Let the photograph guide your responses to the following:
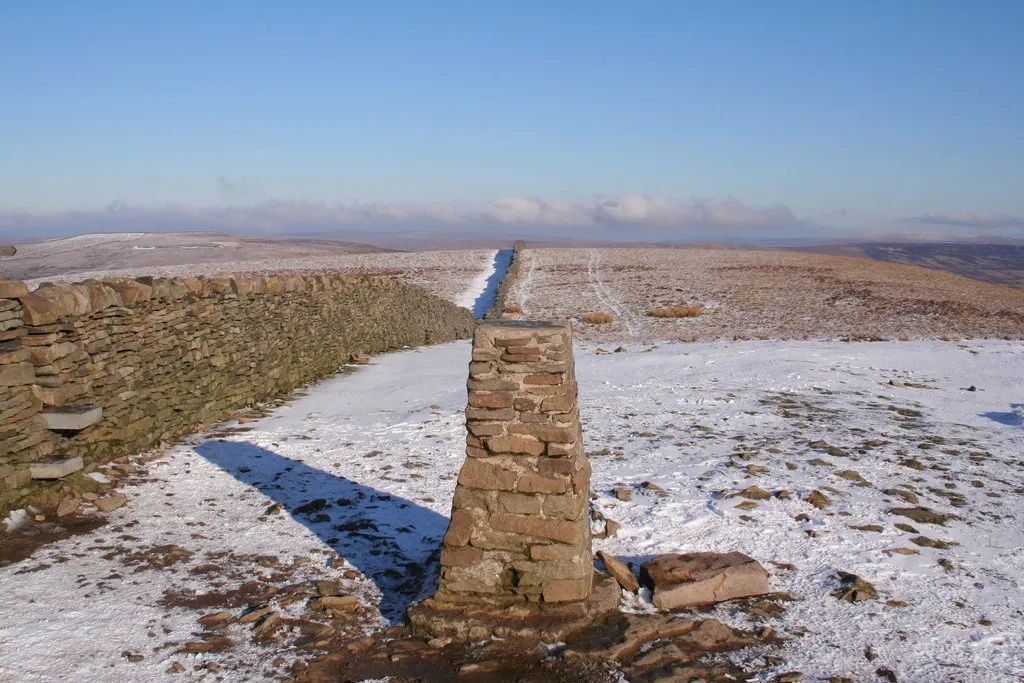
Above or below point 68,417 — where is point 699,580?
below

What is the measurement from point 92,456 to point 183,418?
2.35 metres

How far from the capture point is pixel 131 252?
5222 cm

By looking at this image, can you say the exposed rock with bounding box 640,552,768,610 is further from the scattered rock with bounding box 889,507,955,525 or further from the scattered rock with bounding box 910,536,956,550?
the scattered rock with bounding box 889,507,955,525

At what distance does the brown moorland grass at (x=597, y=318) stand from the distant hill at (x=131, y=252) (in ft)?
85.0

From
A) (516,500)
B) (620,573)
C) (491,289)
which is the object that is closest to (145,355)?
(516,500)

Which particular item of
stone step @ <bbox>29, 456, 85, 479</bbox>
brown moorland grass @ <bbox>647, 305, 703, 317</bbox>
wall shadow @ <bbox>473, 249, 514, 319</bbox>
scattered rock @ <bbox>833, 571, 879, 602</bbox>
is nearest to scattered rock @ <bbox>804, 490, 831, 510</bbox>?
scattered rock @ <bbox>833, 571, 879, 602</bbox>

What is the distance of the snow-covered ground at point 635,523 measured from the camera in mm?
5652

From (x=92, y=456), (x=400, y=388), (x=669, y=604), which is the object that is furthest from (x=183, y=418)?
(x=669, y=604)

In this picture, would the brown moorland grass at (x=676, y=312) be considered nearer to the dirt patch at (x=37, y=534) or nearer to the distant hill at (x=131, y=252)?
the dirt patch at (x=37, y=534)

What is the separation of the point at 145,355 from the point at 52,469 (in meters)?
2.66

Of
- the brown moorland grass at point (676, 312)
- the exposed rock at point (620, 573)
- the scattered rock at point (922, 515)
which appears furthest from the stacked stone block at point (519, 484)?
the brown moorland grass at point (676, 312)

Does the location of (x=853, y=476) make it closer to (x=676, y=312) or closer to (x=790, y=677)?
(x=790, y=677)

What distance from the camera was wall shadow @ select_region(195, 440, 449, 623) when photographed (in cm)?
690

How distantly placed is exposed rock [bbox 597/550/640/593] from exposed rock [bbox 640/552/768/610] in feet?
0.40
